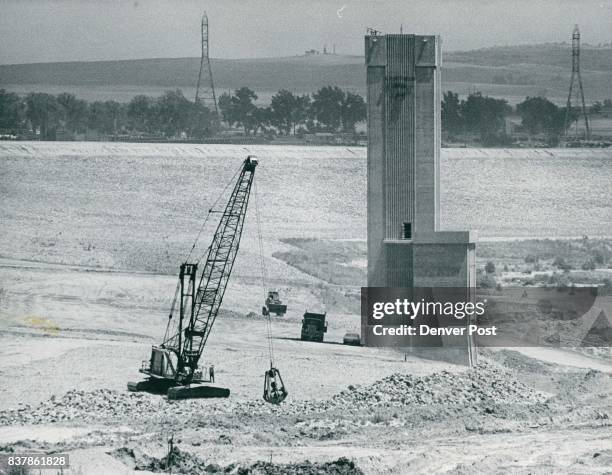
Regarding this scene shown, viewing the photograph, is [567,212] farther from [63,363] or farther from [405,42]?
[63,363]

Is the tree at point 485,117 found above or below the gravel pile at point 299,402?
above

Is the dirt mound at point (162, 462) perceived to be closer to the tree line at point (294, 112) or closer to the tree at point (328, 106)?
the tree line at point (294, 112)

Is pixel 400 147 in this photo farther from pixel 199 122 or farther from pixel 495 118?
pixel 495 118

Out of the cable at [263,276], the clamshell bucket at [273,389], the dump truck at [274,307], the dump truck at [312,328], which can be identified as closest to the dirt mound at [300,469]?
the clamshell bucket at [273,389]

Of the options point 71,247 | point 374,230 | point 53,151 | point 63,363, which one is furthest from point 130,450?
point 53,151

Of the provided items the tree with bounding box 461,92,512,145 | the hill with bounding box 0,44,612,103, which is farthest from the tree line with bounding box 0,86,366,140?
the tree with bounding box 461,92,512,145
